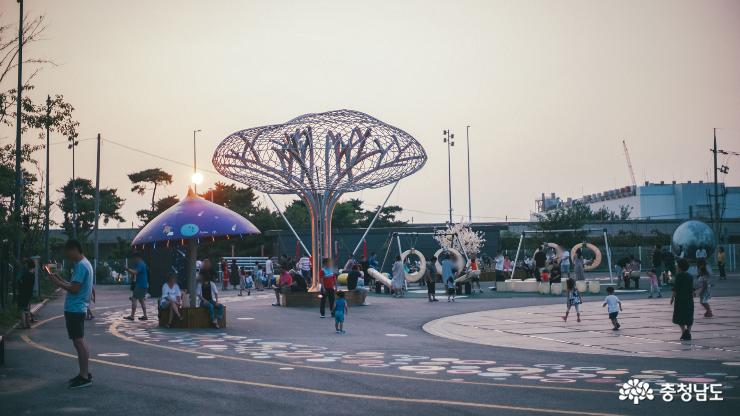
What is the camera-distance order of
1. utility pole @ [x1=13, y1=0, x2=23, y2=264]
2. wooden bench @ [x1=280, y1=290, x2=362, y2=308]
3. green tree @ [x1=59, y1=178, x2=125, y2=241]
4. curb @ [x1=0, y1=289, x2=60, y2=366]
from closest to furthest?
1. curb @ [x1=0, y1=289, x2=60, y2=366]
2. utility pole @ [x1=13, y1=0, x2=23, y2=264]
3. wooden bench @ [x1=280, y1=290, x2=362, y2=308]
4. green tree @ [x1=59, y1=178, x2=125, y2=241]

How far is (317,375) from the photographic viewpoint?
10945 millimetres

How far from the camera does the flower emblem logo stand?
29.0 feet

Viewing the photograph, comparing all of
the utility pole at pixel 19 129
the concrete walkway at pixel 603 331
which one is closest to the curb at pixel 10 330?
the utility pole at pixel 19 129

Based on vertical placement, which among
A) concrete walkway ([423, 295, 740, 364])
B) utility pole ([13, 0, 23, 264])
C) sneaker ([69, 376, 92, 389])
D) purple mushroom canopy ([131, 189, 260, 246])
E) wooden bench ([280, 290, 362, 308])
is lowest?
concrete walkway ([423, 295, 740, 364])

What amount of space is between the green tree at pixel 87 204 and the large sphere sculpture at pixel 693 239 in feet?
175

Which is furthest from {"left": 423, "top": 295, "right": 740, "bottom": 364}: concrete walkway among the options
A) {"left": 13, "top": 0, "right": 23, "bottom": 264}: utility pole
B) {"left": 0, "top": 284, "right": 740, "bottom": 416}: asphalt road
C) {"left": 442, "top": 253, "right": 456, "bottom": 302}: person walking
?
{"left": 13, "top": 0, "right": 23, "bottom": 264}: utility pole

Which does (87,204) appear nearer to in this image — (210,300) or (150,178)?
(150,178)

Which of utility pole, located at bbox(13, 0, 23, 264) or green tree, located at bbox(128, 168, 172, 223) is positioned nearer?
utility pole, located at bbox(13, 0, 23, 264)

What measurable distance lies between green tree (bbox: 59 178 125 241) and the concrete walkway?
60231 mm

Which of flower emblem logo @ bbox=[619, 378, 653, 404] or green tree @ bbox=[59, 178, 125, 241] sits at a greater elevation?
green tree @ bbox=[59, 178, 125, 241]

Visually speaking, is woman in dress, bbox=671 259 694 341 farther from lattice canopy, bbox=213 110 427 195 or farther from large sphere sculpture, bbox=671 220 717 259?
large sphere sculpture, bbox=671 220 717 259

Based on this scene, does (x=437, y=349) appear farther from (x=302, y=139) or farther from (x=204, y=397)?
(x=302, y=139)

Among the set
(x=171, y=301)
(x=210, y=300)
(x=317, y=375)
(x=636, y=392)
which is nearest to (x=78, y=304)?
(x=317, y=375)

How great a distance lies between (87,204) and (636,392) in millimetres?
72714
